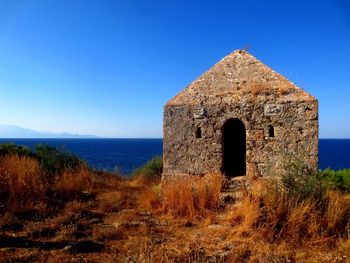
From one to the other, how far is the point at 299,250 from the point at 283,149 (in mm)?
2694

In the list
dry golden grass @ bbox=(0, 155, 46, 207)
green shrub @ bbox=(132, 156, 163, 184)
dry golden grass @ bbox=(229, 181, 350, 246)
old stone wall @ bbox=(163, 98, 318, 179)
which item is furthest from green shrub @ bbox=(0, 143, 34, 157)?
dry golden grass @ bbox=(229, 181, 350, 246)

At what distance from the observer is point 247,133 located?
23.6 ft

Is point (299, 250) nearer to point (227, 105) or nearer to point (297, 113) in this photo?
point (297, 113)

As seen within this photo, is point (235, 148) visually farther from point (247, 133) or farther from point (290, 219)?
point (290, 219)

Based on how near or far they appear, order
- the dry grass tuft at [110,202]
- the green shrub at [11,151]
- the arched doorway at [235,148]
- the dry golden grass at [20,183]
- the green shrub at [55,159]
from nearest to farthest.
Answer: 1. the dry golden grass at [20,183]
2. the dry grass tuft at [110,202]
3. the arched doorway at [235,148]
4. the green shrub at [11,151]
5. the green shrub at [55,159]

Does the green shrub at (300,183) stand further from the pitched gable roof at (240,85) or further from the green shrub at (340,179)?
the green shrub at (340,179)

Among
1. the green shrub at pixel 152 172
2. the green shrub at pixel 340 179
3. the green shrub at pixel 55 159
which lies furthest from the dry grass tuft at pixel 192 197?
the green shrub at pixel 152 172

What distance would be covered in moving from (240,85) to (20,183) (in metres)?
5.72

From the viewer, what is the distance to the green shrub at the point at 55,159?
1097 cm

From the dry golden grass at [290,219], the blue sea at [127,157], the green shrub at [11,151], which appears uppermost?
the green shrub at [11,151]

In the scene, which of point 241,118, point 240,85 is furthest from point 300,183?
point 240,85

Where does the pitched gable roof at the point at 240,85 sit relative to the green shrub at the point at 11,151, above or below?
above

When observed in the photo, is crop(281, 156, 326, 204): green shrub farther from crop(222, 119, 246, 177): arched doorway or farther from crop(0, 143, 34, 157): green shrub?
crop(0, 143, 34, 157): green shrub

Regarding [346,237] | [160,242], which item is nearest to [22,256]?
[160,242]
